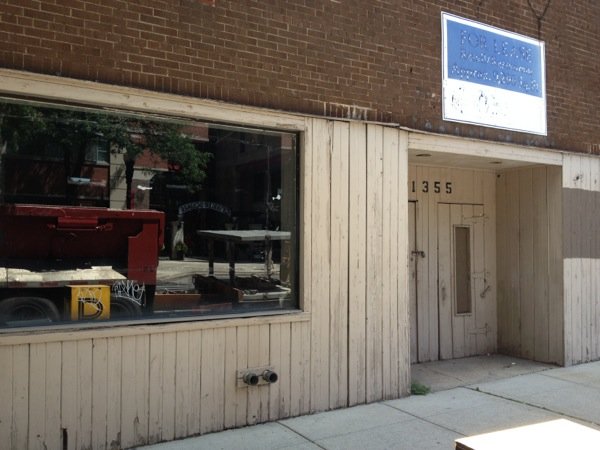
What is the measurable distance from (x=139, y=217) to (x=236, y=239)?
3.09ft

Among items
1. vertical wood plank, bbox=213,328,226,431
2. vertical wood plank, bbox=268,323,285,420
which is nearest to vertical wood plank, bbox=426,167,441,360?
vertical wood plank, bbox=268,323,285,420

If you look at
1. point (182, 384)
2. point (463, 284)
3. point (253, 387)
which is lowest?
point (253, 387)

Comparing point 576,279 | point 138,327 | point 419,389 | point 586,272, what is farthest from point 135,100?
point 586,272

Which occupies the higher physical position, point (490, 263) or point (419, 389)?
point (490, 263)

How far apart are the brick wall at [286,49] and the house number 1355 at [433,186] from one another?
1.12m

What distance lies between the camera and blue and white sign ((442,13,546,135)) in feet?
21.8

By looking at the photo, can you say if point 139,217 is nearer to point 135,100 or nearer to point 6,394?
point 135,100

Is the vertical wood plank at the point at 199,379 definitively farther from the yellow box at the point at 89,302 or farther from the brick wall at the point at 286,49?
the brick wall at the point at 286,49

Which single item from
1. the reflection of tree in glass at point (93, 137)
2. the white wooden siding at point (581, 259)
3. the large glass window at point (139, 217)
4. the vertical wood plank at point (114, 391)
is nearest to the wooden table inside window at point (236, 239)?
the large glass window at point (139, 217)

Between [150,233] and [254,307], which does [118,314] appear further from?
[254,307]

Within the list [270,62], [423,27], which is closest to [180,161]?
[270,62]

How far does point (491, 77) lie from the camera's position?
22.8 feet

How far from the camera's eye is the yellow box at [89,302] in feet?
15.0

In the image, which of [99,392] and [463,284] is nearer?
[99,392]
